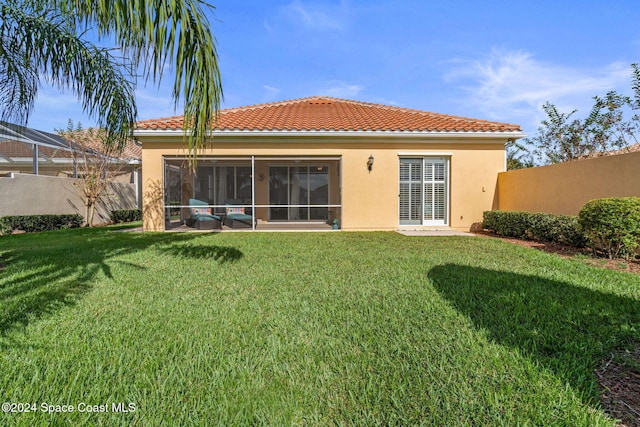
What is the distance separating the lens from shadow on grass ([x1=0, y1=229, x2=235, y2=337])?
3586mm

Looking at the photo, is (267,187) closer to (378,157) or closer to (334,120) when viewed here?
(334,120)

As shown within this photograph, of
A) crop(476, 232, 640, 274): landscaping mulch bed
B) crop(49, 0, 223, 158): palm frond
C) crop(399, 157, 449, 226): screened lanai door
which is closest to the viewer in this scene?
crop(49, 0, 223, 158): palm frond

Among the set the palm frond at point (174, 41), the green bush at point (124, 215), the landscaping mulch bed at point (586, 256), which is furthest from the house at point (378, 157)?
the palm frond at point (174, 41)

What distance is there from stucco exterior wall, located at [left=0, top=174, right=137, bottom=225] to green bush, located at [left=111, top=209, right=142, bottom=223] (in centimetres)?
38

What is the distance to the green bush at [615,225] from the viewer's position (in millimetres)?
6102

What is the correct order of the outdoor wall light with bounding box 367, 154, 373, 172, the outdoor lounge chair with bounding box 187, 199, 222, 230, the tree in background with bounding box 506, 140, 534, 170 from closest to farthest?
1. the outdoor wall light with bounding box 367, 154, 373, 172
2. the outdoor lounge chair with bounding box 187, 199, 222, 230
3. the tree in background with bounding box 506, 140, 534, 170

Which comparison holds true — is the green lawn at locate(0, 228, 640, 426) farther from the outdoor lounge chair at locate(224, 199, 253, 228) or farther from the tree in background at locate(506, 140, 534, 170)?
the tree in background at locate(506, 140, 534, 170)

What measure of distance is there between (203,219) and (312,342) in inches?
405

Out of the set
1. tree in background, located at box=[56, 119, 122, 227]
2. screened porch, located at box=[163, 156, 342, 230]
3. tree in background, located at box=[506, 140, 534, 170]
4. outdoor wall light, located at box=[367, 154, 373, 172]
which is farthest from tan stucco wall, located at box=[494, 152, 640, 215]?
tree in background, located at box=[56, 119, 122, 227]

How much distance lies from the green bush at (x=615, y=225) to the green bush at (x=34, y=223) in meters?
17.4

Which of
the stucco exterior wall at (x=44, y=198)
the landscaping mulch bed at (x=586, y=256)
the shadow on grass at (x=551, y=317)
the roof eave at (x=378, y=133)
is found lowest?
the shadow on grass at (x=551, y=317)

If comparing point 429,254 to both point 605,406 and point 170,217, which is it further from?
point 170,217

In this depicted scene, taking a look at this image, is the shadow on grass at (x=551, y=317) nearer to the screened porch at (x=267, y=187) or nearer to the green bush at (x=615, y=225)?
the green bush at (x=615, y=225)

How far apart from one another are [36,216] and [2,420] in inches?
528
